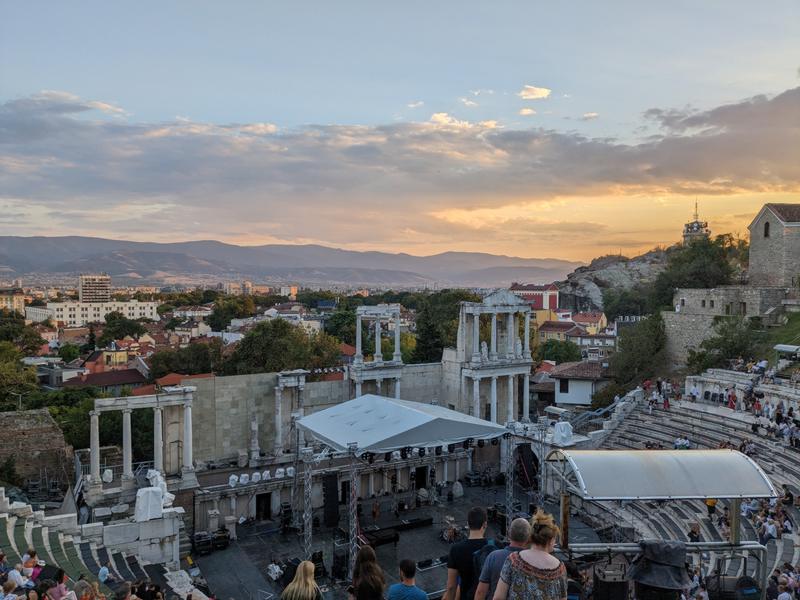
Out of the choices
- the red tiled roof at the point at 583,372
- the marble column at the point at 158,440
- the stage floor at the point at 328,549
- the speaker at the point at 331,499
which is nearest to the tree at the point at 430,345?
the red tiled roof at the point at 583,372

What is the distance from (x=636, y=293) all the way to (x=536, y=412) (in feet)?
141

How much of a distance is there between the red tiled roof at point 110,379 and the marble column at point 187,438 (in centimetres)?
3461

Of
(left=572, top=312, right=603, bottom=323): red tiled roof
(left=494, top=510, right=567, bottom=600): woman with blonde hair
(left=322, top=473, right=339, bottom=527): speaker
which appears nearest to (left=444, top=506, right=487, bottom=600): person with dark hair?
(left=494, top=510, right=567, bottom=600): woman with blonde hair

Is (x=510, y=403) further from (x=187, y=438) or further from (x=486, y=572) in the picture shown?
(x=486, y=572)

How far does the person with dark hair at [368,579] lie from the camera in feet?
19.8

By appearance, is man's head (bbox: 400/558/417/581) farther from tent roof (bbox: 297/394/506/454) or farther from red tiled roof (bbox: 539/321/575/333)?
red tiled roof (bbox: 539/321/575/333)

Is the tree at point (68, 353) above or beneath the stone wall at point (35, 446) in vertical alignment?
beneath

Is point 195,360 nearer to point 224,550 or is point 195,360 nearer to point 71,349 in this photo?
point 224,550

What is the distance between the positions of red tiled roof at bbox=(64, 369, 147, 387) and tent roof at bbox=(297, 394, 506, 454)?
38185mm

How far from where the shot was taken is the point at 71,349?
258ft

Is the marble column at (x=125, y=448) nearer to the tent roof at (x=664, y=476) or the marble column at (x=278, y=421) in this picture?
the marble column at (x=278, y=421)

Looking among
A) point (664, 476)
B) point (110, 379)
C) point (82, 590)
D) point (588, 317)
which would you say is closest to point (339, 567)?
point (664, 476)

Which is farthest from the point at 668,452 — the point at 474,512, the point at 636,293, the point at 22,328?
the point at 22,328

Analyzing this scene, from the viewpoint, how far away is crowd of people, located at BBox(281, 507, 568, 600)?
574 centimetres
